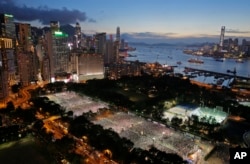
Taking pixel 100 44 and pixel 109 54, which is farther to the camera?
pixel 109 54

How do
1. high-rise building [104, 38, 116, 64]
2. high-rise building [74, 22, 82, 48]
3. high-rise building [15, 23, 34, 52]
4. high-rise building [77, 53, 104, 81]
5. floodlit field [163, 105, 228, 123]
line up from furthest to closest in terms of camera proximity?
high-rise building [74, 22, 82, 48]
high-rise building [104, 38, 116, 64]
high-rise building [15, 23, 34, 52]
high-rise building [77, 53, 104, 81]
floodlit field [163, 105, 228, 123]

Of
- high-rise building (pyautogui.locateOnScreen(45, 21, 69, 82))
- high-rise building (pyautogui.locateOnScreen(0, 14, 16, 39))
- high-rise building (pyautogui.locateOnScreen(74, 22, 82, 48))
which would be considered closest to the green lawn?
high-rise building (pyautogui.locateOnScreen(45, 21, 69, 82))

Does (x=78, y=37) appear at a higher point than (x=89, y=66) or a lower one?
higher

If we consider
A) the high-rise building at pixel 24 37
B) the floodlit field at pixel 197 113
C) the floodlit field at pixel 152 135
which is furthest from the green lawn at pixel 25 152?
the high-rise building at pixel 24 37

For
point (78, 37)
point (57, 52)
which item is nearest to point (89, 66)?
point (57, 52)

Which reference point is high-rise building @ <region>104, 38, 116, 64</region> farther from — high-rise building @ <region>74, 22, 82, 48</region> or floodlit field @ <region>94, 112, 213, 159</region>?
floodlit field @ <region>94, 112, 213, 159</region>

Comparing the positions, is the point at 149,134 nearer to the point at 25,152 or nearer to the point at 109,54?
the point at 25,152

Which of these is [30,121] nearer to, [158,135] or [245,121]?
[158,135]

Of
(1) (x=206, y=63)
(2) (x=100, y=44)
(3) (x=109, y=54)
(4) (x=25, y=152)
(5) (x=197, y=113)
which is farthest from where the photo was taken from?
Answer: (1) (x=206, y=63)

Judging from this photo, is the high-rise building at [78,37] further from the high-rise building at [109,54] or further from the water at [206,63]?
the water at [206,63]

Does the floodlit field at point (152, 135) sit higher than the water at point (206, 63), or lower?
lower

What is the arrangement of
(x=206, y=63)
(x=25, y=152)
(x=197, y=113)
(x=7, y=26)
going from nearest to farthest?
(x=25, y=152) → (x=197, y=113) → (x=7, y=26) → (x=206, y=63)
